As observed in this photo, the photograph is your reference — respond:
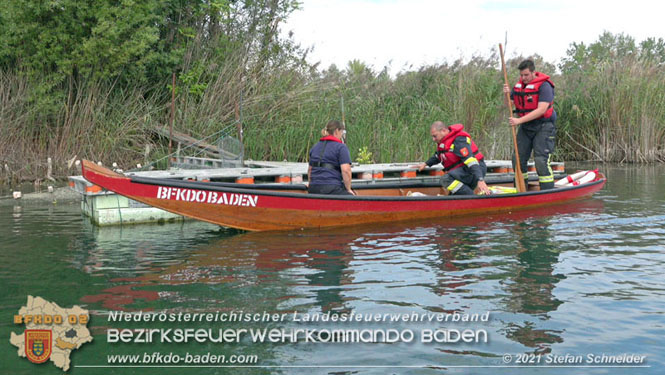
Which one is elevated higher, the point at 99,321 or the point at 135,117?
the point at 135,117

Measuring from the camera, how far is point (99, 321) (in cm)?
527

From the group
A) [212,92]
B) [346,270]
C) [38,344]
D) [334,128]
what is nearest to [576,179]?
[334,128]

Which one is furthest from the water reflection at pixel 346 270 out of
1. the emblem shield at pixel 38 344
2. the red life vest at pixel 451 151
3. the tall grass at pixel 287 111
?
the tall grass at pixel 287 111

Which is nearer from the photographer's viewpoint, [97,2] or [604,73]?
[97,2]

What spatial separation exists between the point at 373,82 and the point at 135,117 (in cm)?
581

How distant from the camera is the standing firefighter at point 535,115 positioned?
10.4 meters

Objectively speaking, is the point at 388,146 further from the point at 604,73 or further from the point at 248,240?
the point at 604,73

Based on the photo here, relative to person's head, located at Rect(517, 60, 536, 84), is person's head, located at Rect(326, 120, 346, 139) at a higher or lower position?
lower

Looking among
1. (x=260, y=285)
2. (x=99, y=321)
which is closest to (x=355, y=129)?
(x=260, y=285)

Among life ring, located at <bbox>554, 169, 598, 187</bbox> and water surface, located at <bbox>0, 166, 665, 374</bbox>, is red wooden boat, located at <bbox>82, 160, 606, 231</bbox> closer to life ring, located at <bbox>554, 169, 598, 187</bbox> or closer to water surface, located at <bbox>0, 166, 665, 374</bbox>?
water surface, located at <bbox>0, 166, 665, 374</bbox>

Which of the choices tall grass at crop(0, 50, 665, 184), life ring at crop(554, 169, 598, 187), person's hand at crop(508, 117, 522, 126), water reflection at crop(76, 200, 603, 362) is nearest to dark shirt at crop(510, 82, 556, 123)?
person's hand at crop(508, 117, 522, 126)

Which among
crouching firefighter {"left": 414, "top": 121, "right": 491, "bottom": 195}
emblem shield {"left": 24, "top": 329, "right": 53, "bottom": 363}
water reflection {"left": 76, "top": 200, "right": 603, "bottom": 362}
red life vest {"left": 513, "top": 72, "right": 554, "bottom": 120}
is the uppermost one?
red life vest {"left": 513, "top": 72, "right": 554, "bottom": 120}

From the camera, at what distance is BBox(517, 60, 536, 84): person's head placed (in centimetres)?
1031

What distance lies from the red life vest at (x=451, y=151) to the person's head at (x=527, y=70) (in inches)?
55.1
